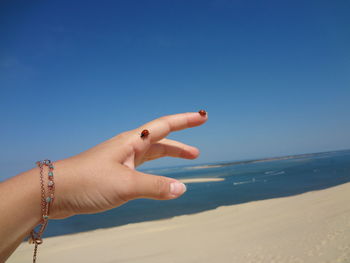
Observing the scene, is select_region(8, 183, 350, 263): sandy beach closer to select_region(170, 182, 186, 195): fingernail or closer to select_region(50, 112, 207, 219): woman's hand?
select_region(170, 182, 186, 195): fingernail

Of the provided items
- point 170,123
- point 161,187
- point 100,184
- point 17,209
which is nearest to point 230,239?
point 170,123

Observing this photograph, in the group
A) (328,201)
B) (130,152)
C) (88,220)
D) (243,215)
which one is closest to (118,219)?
(88,220)

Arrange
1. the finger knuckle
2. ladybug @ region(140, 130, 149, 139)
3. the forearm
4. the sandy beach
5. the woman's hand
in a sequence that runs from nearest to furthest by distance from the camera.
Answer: the forearm < the woman's hand < the finger knuckle < ladybug @ region(140, 130, 149, 139) < the sandy beach

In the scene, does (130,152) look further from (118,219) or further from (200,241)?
(118,219)

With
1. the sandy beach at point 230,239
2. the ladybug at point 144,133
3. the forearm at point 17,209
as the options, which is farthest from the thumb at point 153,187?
the sandy beach at point 230,239

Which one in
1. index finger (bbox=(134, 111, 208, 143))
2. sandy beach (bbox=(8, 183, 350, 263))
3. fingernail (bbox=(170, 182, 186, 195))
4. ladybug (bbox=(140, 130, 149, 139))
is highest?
index finger (bbox=(134, 111, 208, 143))

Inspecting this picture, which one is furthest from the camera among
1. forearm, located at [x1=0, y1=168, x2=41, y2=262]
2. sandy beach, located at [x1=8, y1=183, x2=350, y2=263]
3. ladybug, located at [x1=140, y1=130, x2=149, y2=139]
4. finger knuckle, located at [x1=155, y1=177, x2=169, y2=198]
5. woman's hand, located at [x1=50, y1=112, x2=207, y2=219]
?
sandy beach, located at [x1=8, y1=183, x2=350, y2=263]

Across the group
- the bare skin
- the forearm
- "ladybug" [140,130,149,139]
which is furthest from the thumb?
the forearm
